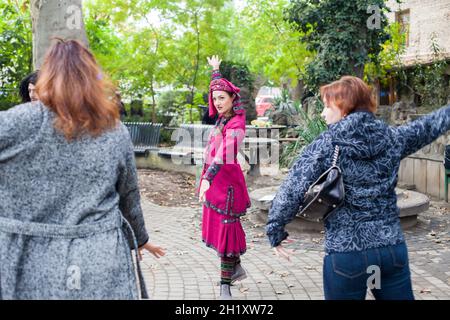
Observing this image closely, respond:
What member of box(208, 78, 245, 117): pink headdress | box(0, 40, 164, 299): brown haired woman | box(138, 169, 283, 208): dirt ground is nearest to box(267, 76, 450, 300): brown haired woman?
box(0, 40, 164, 299): brown haired woman

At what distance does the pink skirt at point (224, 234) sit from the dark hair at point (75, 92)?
2.79 metres

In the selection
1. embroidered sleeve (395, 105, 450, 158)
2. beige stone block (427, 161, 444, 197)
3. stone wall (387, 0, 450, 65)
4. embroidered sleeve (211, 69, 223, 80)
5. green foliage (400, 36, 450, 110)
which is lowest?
beige stone block (427, 161, 444, 197)

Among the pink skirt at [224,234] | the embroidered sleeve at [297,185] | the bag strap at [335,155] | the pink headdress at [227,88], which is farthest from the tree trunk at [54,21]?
the bag strap at [335,155]

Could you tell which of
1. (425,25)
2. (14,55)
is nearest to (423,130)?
(14,55)

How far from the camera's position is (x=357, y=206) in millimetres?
3020

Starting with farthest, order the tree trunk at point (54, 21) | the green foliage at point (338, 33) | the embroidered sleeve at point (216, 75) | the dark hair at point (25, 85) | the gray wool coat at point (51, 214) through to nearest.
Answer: the green foliage at point (338, 33), the tree trunk at point (54, 21), the embroidered sleeve at point (216, 75), the dark hair at point (25, 85), the gray wool coat at point (51, 214)

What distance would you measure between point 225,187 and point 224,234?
0.39m

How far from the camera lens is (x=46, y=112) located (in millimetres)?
2398

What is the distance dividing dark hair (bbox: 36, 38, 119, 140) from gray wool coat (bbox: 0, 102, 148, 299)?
1.8 inches

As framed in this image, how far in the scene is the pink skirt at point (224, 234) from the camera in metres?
5.15

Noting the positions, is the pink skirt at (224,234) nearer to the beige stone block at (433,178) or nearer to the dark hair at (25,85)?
the dark hair at (25,85)

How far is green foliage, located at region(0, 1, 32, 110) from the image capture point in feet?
59.6

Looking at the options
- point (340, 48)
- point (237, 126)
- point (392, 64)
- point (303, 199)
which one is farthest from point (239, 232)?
point (392, 64)

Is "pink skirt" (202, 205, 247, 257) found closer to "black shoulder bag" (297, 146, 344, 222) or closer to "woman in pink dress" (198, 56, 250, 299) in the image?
"woman in pink dress" (198, 56, 250, 299)
